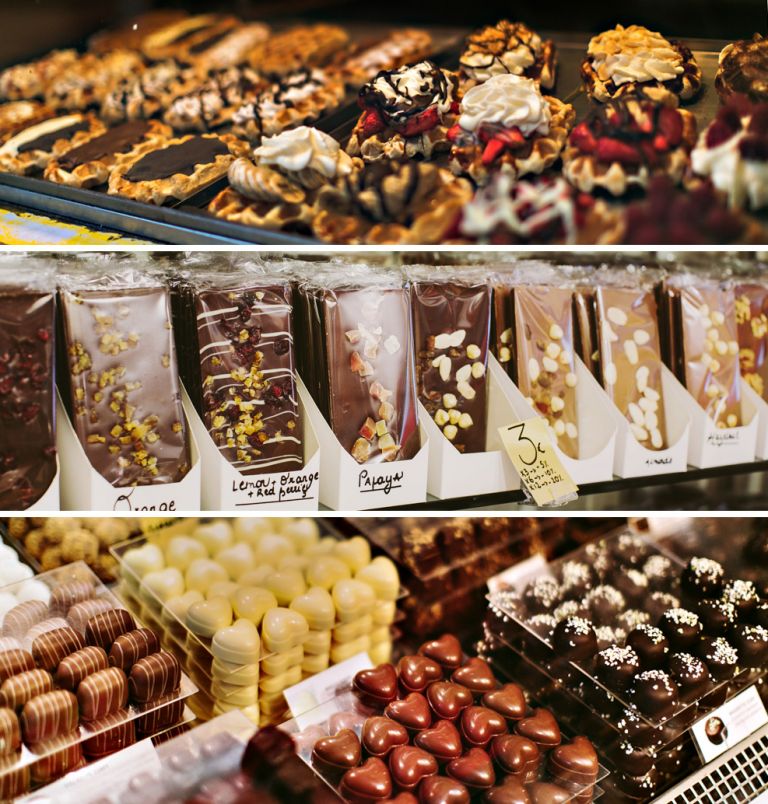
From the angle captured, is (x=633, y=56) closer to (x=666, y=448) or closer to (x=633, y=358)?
(x=633, y=358)

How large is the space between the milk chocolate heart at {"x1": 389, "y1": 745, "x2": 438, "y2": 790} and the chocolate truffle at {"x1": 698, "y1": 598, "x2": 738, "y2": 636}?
687 millimetres

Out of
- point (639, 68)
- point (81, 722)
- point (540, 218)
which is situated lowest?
point (81, 722)

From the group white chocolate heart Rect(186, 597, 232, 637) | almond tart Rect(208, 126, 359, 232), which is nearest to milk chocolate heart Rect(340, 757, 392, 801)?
white chocolate heart Rect(186, 597, 232, 637)

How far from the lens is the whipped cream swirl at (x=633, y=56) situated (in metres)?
1.87

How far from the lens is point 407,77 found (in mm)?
1839

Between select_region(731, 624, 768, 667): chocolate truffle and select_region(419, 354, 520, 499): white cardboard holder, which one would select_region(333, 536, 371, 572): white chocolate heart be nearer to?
select_region(419, 354, 520, 499): white cardboard holder

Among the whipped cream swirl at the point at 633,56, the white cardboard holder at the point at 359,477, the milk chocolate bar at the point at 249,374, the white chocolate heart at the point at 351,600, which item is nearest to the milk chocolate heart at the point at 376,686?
the white chocolate heart at the point at 351,600

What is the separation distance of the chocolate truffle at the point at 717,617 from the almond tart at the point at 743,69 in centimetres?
103

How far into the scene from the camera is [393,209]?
4.96 feet

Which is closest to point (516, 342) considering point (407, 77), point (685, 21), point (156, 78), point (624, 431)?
point (624, 431)

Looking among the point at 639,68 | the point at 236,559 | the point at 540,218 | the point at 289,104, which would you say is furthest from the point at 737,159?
the point at 236,559

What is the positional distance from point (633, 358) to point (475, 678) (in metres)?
0.70

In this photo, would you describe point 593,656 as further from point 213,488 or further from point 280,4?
point 280,4

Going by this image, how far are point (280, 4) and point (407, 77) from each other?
0.74 m
